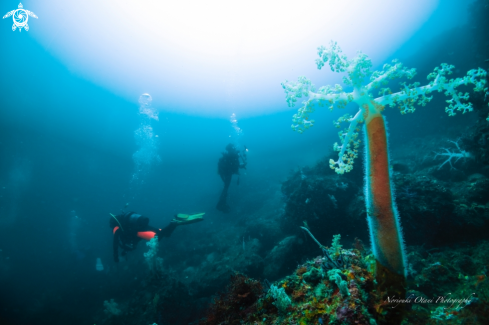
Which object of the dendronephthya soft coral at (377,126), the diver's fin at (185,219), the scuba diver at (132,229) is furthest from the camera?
the diver's fin at (185,219)

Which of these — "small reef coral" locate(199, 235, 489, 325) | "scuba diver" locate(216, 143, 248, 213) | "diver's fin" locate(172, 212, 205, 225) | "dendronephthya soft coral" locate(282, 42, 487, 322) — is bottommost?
"small reef coral" locate(199, 235, 489, 325)

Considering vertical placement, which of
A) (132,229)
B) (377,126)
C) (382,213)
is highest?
(377,126)

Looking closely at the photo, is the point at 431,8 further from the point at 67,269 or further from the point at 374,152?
the point at 67,269

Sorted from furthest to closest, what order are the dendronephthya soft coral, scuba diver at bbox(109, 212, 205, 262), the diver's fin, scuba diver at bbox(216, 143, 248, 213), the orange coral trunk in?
scuba diver at bbox(216, 143, 248, 213)
the diver's fin
scuba diver at bbox(109, 212, 205, 262)
the dendronephthya soft coral
the orange coral trunk

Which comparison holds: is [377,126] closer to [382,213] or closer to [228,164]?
[382,213]

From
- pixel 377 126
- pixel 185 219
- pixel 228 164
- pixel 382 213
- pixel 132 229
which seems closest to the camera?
pixel 382 213

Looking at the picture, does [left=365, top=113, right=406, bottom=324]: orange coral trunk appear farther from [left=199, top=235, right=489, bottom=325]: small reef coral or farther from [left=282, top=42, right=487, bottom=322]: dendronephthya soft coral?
[left=199, top=235, right=489, bottom=325]: small reef coral

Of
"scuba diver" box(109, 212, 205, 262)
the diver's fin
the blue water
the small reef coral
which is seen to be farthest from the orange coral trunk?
the blue water

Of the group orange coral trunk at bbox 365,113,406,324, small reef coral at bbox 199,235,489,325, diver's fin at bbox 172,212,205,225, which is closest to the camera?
small reef coral at bbox 199,235,489,325

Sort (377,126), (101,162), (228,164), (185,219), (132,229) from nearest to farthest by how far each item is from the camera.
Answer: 1. (377,126)
2. (132,229)
3. (185,219)
4. (228,164)
5. (101,162)

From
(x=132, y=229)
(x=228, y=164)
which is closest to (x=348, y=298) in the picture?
(x=132, y=229)

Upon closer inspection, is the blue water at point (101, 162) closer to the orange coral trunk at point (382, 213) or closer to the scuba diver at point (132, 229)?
the scuba diver at point (132, 229)

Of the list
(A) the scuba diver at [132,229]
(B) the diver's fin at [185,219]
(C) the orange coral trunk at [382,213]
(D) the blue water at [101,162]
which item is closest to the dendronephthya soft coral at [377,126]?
(C) the orange coral trunk at [382,213]

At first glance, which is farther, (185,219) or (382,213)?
(185,219)
